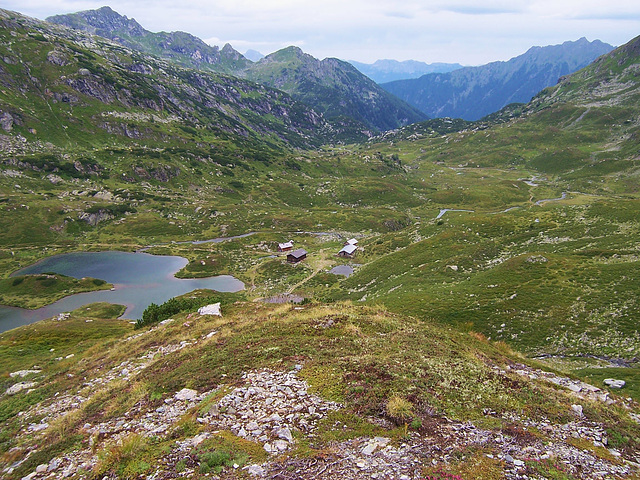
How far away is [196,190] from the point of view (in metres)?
169

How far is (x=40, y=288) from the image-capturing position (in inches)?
3162

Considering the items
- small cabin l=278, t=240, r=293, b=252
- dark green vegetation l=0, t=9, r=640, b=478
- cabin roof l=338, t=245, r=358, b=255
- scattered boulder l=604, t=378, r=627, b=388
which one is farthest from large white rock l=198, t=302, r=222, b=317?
small cabin l=278, t=240, r=293, b=252

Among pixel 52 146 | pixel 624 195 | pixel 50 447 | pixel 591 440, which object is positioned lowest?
pixel 624 195

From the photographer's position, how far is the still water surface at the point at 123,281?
7144 cm

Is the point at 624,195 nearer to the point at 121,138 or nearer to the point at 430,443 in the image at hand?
the point at 430,443

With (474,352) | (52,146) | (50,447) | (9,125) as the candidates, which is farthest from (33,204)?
(474,352)

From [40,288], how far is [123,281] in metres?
18.1

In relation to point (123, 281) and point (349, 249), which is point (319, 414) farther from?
point (123, 281)

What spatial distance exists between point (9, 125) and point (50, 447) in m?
217

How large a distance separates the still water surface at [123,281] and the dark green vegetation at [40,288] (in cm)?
221

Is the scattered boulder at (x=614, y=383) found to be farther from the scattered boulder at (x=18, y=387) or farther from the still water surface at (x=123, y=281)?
the still water surface at (x=123, y=281)

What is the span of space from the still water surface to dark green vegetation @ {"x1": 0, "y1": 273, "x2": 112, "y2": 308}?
86.8 inches

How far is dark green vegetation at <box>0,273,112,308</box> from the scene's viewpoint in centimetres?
7606

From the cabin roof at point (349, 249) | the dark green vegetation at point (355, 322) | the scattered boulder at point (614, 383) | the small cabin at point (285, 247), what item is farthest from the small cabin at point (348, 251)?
the scattered boulder at point (614, 383)
